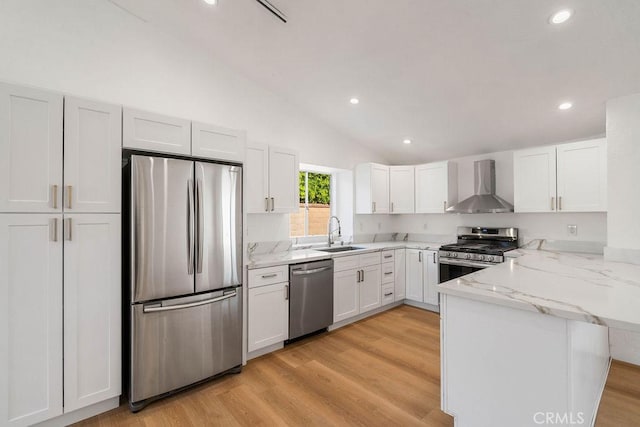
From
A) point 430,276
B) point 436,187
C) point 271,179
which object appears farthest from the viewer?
point 436,187

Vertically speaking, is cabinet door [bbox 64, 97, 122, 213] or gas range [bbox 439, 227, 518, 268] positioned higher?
cabinet door [bbox 64, 97, 122, 213]

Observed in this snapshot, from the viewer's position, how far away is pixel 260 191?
124 inches

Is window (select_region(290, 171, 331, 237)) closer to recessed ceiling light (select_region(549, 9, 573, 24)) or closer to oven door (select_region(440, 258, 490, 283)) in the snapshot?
oven door (select_region(440, 258, 490, 283))

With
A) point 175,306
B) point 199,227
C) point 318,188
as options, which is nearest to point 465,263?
point 318,188

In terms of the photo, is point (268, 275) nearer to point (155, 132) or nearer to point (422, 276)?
point (155, 132)

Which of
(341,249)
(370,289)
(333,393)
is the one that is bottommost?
(333,393)

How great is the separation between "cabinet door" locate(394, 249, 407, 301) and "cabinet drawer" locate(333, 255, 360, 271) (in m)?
0.90

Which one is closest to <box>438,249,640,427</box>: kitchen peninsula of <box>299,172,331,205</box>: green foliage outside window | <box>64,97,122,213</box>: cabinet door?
<box>64,97,122,213</box>: cabinet door

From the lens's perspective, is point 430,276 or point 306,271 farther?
point 430,276

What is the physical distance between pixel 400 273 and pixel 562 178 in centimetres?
233

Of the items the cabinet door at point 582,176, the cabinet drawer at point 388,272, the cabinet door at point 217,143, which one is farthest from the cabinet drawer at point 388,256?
the cabinet door at point 217,143

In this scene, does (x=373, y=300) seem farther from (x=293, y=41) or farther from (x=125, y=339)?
(x=293, y=41)

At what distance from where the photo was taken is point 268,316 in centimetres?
285

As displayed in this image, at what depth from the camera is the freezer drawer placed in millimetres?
2053
